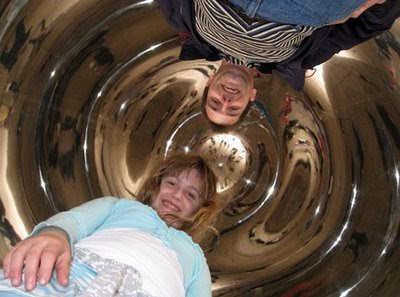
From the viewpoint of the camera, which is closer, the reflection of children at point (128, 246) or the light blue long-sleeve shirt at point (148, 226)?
the reflection of children at point (128, 246)

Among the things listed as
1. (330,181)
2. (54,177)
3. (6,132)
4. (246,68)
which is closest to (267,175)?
(330,181)

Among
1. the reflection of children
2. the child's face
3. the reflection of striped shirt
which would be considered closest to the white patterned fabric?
the reflection of children

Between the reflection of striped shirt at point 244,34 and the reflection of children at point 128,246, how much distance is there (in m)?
0.27

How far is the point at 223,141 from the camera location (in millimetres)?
1399

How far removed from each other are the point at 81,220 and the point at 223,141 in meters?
0.64

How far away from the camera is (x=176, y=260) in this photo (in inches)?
33.8

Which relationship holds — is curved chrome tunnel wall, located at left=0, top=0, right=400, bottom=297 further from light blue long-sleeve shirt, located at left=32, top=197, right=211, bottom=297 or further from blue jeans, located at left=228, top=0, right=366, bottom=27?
blue jeans, located at left=228, top=0, right=366, bottom=27

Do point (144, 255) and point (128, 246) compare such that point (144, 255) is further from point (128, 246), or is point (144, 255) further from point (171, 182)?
point (171, 182)

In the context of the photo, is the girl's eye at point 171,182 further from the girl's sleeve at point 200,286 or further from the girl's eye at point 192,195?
the girl's sleeve at point 200,286

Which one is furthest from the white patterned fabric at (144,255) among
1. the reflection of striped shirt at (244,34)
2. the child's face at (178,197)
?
the reflection of striped shirt at (244,34)

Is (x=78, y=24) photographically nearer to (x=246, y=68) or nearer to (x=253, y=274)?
(x=246, y=68)

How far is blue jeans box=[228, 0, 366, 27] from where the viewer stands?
55 centimetres

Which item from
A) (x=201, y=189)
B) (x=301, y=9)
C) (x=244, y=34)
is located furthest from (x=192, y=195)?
(x=301, y=9)

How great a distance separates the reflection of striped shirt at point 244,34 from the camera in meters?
0.72
